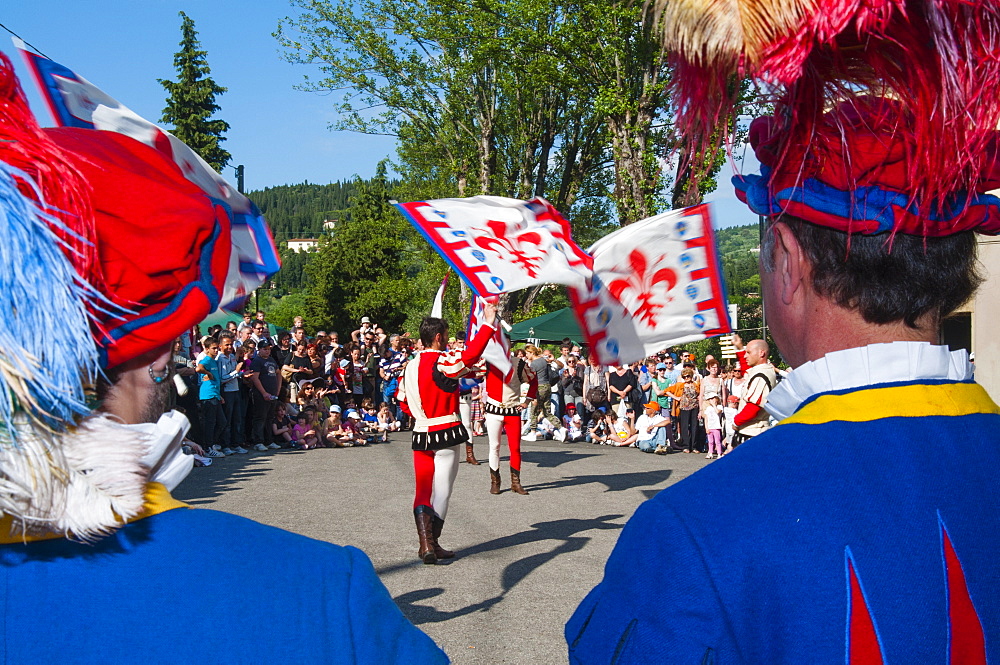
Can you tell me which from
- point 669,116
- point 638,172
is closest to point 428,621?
point 669,116

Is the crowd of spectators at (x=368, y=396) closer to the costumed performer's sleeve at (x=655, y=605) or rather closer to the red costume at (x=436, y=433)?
the red costume at (x=436, y=433)

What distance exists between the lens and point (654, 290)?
3.65 meters

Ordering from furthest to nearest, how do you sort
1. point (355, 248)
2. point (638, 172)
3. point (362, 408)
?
point (355, 248) < point (638, 172) < point (362, 408)

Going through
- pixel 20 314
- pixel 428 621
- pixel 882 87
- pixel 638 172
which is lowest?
pixel 428 621

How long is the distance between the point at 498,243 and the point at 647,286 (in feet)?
2.17

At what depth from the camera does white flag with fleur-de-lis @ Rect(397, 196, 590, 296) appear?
137 inches

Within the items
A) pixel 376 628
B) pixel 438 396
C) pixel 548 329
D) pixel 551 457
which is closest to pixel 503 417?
pixel 438 396

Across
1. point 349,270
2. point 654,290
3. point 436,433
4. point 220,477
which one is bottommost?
point 220,477

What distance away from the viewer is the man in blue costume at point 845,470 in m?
1.10

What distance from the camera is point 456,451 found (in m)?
6.98

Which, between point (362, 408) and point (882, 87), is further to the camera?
point (362, 408)

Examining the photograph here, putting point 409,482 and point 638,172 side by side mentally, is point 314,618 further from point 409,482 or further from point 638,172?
point 638,172

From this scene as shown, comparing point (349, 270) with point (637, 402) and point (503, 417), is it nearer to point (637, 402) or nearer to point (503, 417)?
point (637, 402)

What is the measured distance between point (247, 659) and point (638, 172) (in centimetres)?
2182
